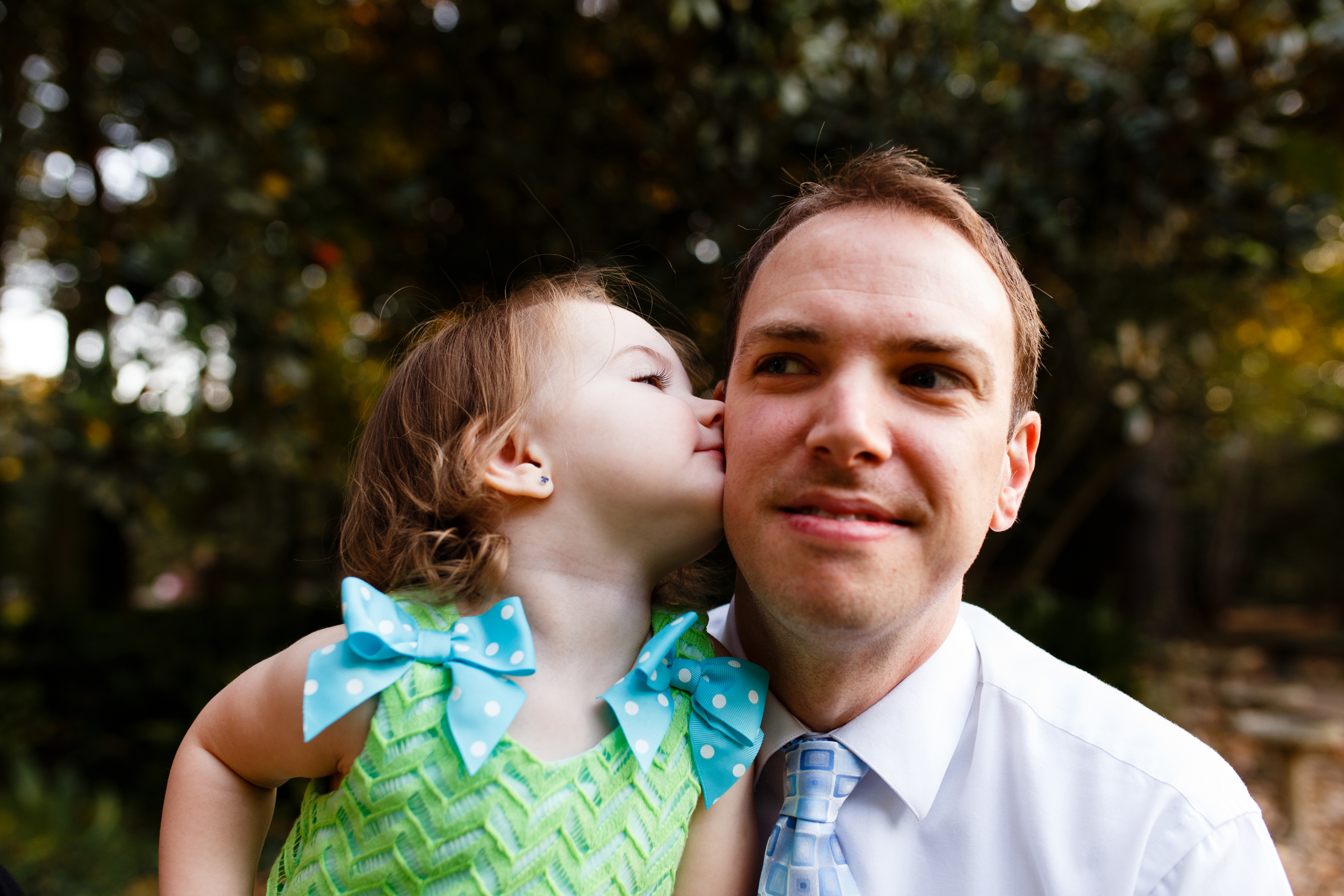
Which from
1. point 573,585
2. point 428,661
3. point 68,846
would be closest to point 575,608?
point 573,585

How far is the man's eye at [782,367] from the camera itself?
1622 millimetres

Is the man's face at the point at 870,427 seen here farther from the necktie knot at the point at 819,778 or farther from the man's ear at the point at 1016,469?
the necktie knot at the point at 819,778

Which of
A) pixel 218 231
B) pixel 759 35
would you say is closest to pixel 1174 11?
pixel 759 35

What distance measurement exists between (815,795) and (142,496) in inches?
136

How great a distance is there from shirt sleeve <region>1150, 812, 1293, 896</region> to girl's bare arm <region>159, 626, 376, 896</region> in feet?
4.75

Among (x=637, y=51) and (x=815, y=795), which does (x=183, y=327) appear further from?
(x=815, y=795)

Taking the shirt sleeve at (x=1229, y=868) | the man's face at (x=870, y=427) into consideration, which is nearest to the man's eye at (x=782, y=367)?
the man's face at (x=870, y=427)

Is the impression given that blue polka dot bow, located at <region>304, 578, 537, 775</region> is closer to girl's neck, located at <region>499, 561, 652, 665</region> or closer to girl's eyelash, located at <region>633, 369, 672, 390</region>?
girl's neck, located at <region>499, 561, 652, 665</region>

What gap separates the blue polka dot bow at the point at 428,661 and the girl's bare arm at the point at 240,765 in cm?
6

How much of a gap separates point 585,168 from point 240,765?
340 centimetres

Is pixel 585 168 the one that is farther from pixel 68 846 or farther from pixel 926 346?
pixel 68 846

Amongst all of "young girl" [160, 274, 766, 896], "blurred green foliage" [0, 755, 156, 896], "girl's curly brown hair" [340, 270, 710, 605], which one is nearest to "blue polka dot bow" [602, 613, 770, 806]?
"young girl" [160, 274, 766, 896]

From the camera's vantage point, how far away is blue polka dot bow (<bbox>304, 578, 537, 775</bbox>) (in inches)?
53.9

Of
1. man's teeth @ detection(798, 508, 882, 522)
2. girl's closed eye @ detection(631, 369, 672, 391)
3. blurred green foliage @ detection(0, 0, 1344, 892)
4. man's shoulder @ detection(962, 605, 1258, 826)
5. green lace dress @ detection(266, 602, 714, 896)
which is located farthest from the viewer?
blurred green foliage @ detection(0, 0, 1344, 892)
